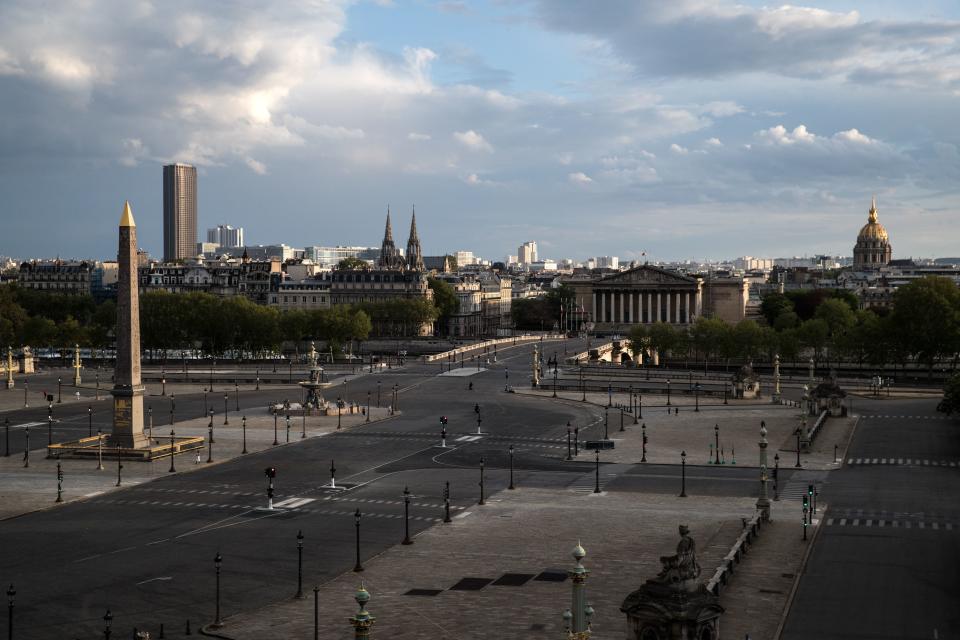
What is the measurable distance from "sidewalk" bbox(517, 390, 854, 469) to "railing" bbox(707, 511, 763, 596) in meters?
20.1

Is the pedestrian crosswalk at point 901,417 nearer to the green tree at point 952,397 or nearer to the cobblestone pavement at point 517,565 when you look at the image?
the green tree at point 952,397

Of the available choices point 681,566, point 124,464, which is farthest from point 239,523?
point 681,566

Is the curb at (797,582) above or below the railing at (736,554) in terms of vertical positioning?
below

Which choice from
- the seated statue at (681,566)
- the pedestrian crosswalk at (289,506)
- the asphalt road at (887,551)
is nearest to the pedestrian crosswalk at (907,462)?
the asphalt road at (887,551)

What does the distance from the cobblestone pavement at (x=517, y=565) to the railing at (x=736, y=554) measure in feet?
1.96

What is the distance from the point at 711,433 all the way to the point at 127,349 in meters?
37.8

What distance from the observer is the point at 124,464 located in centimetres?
6525

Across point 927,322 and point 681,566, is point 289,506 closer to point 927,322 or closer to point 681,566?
point 681,566

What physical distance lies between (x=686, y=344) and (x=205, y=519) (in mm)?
100748

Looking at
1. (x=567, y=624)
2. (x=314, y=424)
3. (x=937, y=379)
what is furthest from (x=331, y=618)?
(x=937, y=379)

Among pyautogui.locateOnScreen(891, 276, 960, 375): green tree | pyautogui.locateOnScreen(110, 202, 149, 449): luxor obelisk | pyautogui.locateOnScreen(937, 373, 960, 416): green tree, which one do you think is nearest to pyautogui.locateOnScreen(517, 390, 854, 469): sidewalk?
pyautogui.locateOnScreen(937, 373, 960, 416): green tree

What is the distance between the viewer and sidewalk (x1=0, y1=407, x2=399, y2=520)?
55.2 metres

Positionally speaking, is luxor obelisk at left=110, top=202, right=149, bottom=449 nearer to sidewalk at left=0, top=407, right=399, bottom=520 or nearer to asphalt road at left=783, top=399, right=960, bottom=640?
sidewalk at left=0, top=407, right=399, bottom=520

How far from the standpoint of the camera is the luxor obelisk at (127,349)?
6638 centimetres
